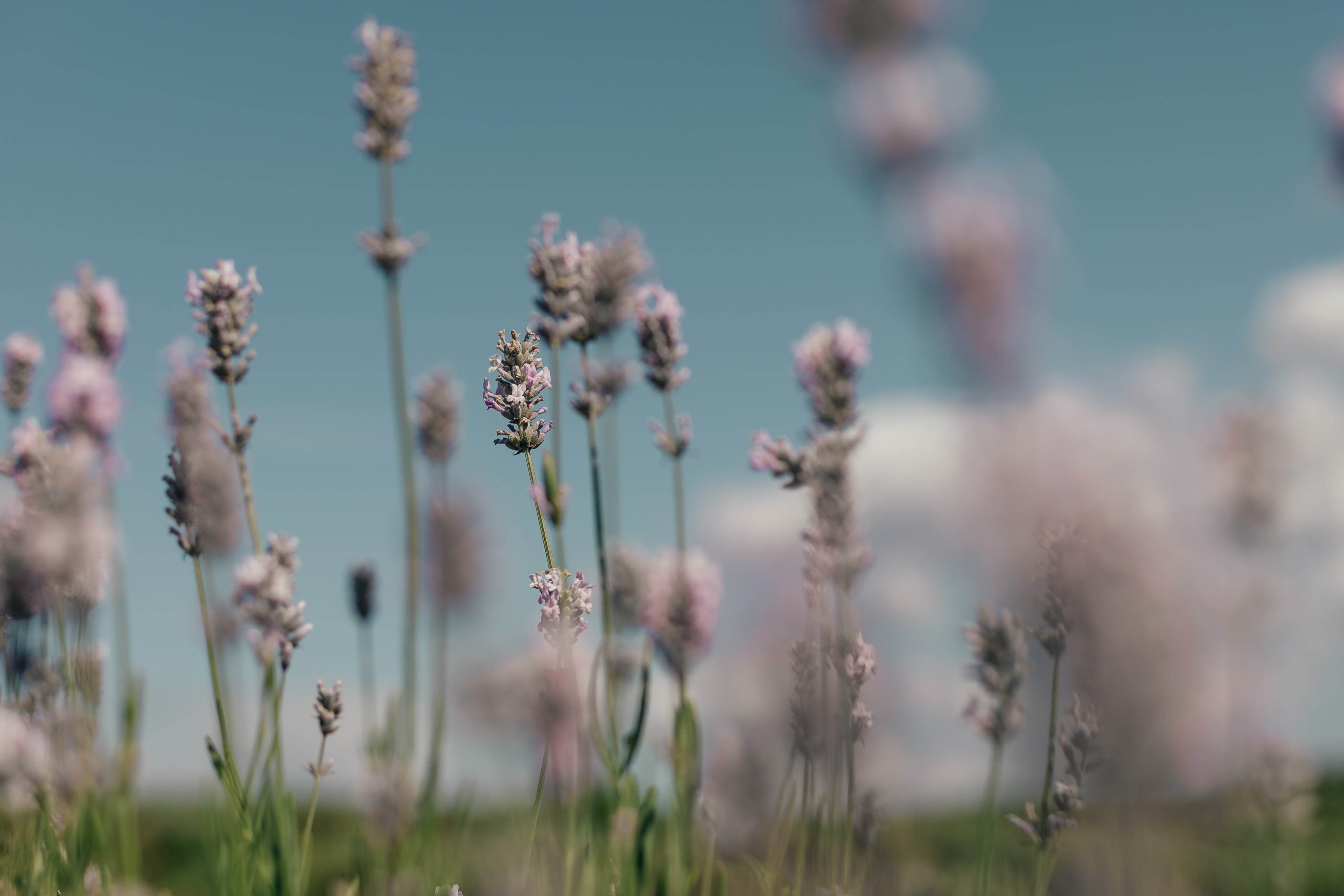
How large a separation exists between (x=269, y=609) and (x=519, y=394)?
0.86 metres

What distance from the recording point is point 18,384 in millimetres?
4188

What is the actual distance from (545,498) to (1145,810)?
63.7 inches

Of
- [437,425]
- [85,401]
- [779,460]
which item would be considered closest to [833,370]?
[779,460]

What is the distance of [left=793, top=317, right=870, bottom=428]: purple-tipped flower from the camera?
245 cm

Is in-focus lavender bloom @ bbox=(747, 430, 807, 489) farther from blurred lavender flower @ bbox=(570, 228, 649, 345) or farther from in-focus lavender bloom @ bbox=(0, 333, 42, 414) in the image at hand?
in-focus lavender bloom @ bbox=(0, 333, 42, 414)

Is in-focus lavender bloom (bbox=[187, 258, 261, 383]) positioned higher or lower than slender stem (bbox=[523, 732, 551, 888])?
higher

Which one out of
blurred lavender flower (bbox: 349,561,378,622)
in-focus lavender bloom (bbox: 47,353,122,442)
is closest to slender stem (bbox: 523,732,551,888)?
blurred lavender flower (bbox: 349,561,378,622)

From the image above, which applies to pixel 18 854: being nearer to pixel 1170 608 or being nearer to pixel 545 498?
pixel 545 498

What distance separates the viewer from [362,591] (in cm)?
300

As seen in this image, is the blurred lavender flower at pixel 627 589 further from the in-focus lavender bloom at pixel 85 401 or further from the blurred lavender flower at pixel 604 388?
the in-focus lavender bloom at pixel 85 401

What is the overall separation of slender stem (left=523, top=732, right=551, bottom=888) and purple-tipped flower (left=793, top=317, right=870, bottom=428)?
113cm

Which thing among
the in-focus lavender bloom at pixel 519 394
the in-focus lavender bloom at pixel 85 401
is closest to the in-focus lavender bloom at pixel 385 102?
the in-focus lavender bloom at pixel 519 394

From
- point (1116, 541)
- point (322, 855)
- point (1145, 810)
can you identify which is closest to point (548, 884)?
point (1145, 810)

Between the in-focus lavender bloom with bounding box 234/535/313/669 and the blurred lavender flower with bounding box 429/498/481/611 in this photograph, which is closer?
the in-focus lavender bloom with bounding box 234/535/313/669
